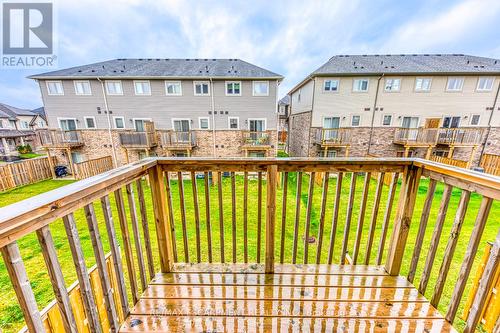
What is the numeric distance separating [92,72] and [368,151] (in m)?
18.4

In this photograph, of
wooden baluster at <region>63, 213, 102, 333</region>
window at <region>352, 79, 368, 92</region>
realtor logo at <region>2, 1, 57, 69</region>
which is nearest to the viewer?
wooden baluster at <region>63, 213, 102, 333</region>

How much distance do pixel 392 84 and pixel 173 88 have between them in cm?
1379

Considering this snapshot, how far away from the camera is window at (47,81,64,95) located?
1225cm

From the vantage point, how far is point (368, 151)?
515 inches

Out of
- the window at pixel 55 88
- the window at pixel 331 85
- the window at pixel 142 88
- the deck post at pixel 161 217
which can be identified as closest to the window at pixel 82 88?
the window at pixel 55 88

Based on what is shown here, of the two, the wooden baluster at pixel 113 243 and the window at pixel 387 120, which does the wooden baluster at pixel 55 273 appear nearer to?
the wooden baluster at pixel 113 243

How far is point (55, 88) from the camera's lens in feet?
40.4

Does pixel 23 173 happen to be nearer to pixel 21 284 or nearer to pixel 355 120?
pixel 21 284

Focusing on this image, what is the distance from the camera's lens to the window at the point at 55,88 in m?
12.2

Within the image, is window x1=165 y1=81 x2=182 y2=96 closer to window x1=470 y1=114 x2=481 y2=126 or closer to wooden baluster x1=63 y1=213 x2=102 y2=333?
wooden baluster x1=63 y1=213 x2=102 y2=333

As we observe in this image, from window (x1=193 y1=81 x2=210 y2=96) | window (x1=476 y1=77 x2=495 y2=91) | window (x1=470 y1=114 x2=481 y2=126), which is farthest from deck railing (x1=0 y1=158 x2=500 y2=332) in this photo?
window (x1=476 y1=77 x2=495 y2=91)

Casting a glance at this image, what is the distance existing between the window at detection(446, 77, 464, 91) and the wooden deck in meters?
16.4

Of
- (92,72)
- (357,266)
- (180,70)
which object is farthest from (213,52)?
(357,266)

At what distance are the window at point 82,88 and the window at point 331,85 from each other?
14.8 metres
